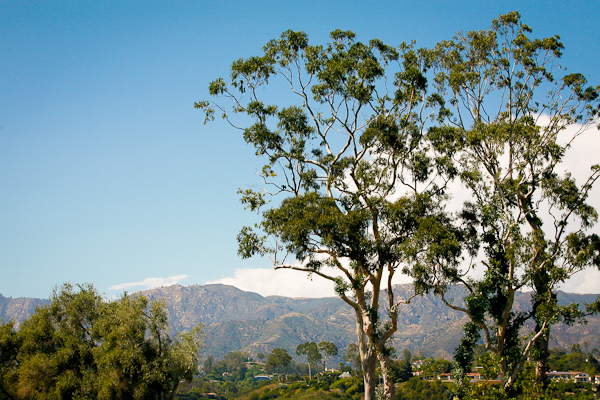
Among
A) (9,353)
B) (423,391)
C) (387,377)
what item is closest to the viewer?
(387,377)

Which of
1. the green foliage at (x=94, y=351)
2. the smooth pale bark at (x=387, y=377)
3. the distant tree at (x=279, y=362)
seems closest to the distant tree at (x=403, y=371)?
the distant tree at (x=279, y=362)

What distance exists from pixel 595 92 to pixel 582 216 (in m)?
6.84

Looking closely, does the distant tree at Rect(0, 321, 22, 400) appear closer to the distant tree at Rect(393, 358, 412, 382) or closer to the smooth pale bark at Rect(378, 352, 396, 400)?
the smooth pale bark at Rect(378, 352, 396, 400)

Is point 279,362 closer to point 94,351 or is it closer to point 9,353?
point 9,353

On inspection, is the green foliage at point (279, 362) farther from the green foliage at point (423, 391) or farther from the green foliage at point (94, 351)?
the green foliage at point (94, 351)

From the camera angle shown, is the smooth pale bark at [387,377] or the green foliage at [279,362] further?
the green foliage at [279,362]

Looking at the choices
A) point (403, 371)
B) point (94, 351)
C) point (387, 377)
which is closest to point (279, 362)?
point (403, 371)

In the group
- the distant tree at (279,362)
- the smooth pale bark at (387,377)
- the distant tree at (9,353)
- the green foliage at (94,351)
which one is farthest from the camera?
the distant tree at (279,362)

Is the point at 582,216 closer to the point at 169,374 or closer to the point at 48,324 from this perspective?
the point at 169,374

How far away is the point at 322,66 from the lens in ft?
75.5

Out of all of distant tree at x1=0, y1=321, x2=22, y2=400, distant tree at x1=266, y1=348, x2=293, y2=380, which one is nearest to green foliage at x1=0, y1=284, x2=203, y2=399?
distant tree at x1=0, y1=321, x2=22, y2=400

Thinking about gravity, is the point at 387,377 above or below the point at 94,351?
below

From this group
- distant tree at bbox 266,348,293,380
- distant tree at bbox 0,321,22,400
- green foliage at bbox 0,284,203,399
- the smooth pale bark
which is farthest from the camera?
distant tree at bbox 266,348,293,380

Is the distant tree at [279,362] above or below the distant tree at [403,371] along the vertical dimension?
below
